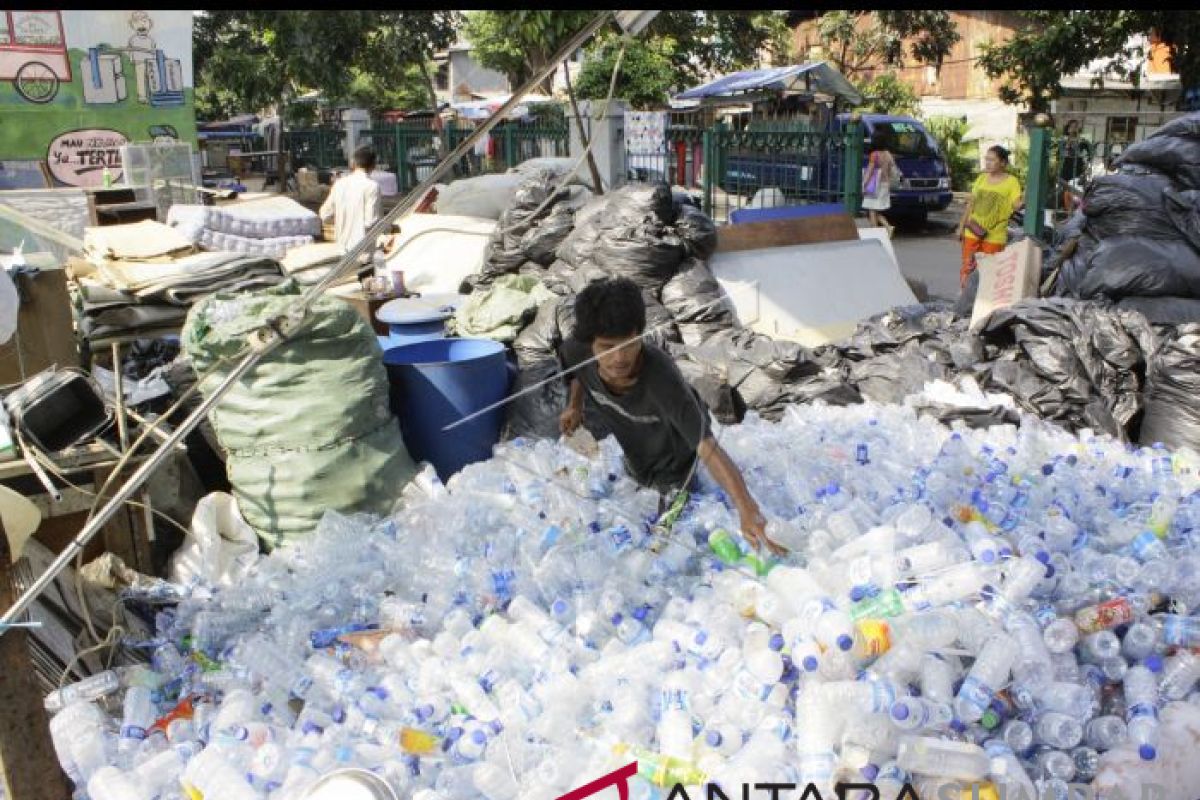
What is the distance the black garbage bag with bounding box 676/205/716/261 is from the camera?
21.9 feet

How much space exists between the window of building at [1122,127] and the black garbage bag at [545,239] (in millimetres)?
8571

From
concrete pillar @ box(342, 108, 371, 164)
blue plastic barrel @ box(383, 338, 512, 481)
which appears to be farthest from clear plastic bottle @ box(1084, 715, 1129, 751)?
concrete pillar @ box(342, 108, 371, 164)

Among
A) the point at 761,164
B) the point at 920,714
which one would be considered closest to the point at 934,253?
the point at 761,164

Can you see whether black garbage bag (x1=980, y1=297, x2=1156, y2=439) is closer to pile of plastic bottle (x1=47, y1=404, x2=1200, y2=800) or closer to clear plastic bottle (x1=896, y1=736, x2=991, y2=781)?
pile of plastic bottle (x1=47, y1=404, x2=1200, y2=800)

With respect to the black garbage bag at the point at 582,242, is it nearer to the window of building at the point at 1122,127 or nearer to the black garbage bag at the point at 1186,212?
the black garbage bag at the point at 1186,212

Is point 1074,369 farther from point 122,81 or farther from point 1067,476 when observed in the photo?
point 122,81

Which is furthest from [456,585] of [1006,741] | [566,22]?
[566,22]

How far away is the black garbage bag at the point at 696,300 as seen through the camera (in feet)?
20.5

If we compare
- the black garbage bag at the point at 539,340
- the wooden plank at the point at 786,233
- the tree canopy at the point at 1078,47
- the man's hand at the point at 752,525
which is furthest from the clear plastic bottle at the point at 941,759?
the tree canopy at the point at 1078,47

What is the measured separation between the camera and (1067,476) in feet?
14.0

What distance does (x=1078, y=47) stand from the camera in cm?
1764

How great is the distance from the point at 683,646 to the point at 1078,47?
59.6 ft

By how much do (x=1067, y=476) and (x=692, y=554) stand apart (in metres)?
1.80

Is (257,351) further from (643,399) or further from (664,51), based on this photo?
(664,51)
